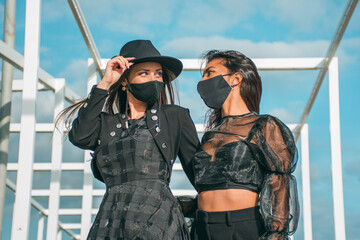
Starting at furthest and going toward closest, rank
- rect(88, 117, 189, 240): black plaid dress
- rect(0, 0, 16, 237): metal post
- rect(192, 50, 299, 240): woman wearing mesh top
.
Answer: rect(0, 0, 16, 237): metal post → rect(192, 50, 299, 240): woman wearing mesh top → rect(88, 117, 189, 240): black plaid dress

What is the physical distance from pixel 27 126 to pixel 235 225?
8.13 ft

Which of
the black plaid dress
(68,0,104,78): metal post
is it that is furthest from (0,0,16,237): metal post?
the black plaid dress

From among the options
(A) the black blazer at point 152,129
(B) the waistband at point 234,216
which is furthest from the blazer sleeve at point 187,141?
(B) the waistband at point 234,216

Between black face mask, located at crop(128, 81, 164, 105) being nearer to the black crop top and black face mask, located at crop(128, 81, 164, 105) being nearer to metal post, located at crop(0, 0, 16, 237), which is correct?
the black crop top

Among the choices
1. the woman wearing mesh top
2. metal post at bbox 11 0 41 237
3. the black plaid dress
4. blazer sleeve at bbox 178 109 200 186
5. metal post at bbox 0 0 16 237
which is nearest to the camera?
the black plaid dress

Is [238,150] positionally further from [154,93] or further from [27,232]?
[27,232]

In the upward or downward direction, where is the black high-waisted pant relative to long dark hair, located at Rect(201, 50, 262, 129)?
downward

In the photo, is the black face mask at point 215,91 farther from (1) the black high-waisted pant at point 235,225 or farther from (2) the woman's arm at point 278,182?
(1) the black high-waisted pant at point 235,225

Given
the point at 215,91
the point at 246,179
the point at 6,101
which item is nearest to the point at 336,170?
the point at 215,91

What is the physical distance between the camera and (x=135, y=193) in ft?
11.6

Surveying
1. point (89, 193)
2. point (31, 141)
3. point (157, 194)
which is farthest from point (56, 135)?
point (157, 194)

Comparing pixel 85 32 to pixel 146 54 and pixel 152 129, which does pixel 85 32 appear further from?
pixel 152 129

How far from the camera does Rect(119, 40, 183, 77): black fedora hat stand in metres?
3.90

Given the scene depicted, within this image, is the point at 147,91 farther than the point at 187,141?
No
